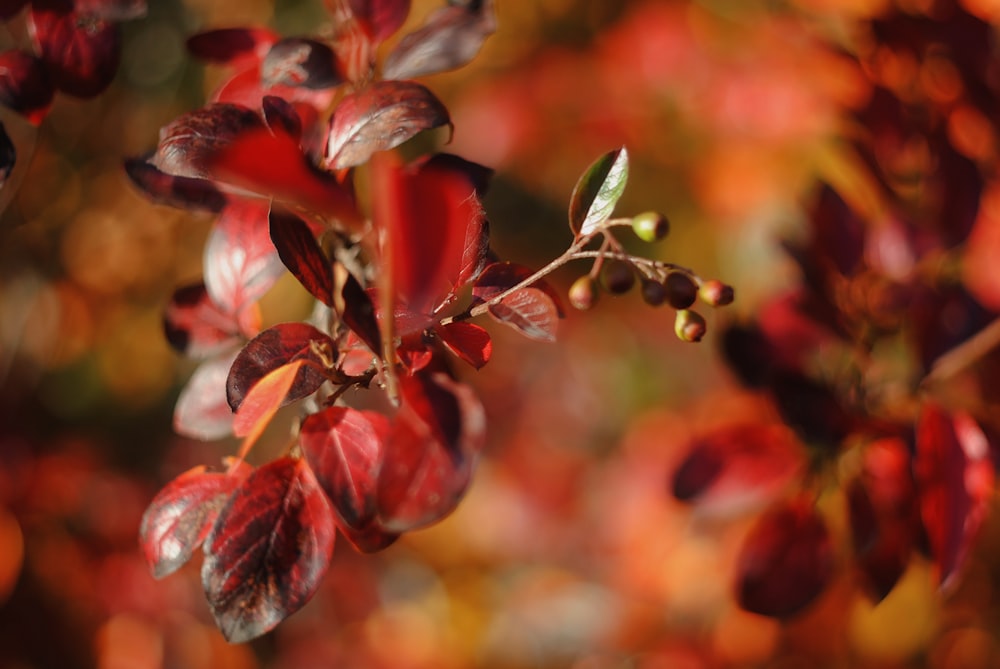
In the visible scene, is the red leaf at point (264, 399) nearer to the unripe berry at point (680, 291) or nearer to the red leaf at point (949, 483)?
the unripe berry at point (680, 291)

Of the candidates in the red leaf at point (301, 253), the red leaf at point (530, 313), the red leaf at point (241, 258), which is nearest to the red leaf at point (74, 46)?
the red leaf at point (241, 258)

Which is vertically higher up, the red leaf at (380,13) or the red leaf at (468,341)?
the red leaf at (380,13)

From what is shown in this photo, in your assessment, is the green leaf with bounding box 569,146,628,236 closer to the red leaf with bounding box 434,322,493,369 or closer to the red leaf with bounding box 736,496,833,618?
the red leaf with bounding box 434,322,493,369

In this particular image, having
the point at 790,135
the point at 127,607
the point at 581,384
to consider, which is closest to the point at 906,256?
the point at 790,135

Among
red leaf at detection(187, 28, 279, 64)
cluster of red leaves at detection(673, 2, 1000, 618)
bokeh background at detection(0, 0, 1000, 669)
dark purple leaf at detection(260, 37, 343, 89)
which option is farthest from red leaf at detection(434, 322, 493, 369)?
bokeh background at detection(0, 0, 1000, 669)

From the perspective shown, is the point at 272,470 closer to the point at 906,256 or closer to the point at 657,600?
the point at 906,256
